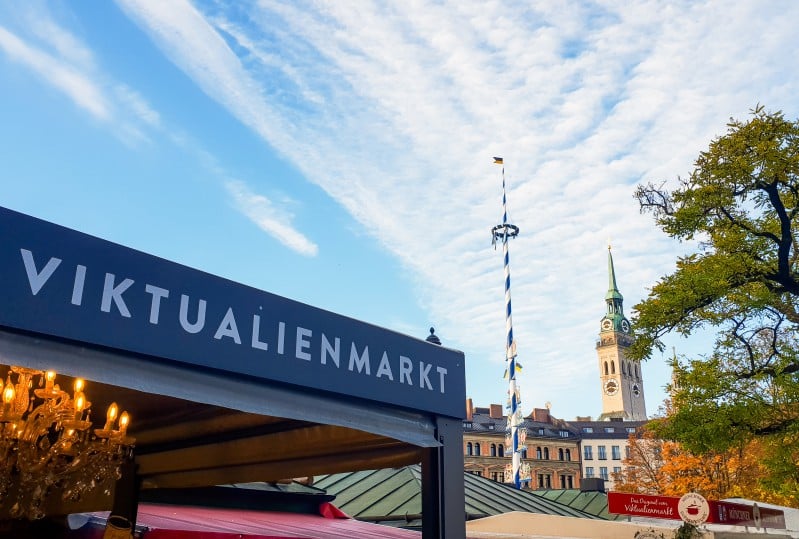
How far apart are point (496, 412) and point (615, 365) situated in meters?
69.6

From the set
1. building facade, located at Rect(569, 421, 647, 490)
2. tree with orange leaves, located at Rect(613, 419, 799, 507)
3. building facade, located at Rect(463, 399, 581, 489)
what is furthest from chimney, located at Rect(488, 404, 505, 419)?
tree with orange leaves, located at Rect(613, 419, 799, 507)

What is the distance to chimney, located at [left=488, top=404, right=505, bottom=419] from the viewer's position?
8831 cm

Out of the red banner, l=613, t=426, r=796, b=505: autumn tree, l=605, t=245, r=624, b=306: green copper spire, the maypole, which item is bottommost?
the red banner

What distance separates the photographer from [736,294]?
14.4m

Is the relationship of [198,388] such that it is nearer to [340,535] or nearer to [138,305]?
Answer: [138,305]

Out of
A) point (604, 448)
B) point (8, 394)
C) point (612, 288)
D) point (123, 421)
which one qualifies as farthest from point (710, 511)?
point (612, 288)

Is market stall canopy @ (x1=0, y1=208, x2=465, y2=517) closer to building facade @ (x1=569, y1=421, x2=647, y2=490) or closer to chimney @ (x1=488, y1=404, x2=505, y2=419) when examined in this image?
chimney @ (x1=488, y1=404, x2=505, y2=419)

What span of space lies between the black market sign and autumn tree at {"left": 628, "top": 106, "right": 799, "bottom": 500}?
11.3 meters

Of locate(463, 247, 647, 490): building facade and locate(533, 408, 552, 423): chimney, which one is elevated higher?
locate(533, 408, 552, 423): chimney

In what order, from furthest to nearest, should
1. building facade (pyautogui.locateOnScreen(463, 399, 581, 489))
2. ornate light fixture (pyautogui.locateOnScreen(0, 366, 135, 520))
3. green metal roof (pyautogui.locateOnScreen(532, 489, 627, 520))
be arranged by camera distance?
building facade (pyautogui.locateOnScreen(463, 399, 581, 489)) → green metal roof (pyautogui.locateOnScreen(532, 489, 627, 520)) → ornate light fixture (pyautogui.locateOnScreen(0, 366, 135, 520))

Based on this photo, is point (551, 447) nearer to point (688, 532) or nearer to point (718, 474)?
point (718, 474)

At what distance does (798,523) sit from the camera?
15.7m

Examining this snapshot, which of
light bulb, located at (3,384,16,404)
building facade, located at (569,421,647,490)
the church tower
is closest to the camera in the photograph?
light bulb, located at (3,384,16,404)

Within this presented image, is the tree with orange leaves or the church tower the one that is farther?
the church tower
